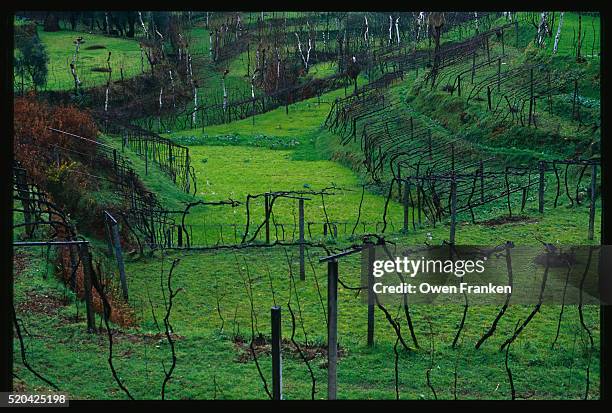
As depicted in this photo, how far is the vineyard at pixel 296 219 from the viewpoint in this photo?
327 inches

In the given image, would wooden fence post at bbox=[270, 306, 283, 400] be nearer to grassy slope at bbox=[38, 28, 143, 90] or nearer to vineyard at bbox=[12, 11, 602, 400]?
vineyard at bbox=[12, 11, 602, 400]

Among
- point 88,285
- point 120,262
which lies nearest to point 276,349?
point 88,285

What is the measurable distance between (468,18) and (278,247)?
44.3 m

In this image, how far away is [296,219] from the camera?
1870cm

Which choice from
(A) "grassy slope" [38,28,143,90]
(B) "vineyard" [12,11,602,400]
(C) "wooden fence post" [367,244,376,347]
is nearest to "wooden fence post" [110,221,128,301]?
(B) "vineyard" [12,11,602,400]

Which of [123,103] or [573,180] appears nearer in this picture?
[573,180]

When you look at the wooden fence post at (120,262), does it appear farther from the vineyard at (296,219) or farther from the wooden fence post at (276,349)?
the wooden fence post at (276,349)

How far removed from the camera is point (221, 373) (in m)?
8.33

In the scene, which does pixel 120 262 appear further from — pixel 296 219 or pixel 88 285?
pixel 296 219

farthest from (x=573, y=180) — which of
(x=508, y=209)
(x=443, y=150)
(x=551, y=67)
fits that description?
(x=551, y=67)

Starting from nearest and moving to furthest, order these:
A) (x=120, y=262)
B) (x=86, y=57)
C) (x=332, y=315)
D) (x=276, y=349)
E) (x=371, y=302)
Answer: (x=276, y=349) → (x=332, y=315) → (x=371, y=302) → (x=120, y=262) → (x=86, y=57)

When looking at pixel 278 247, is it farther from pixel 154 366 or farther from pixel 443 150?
pixel 443 150

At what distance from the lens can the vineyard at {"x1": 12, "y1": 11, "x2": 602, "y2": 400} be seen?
27.3ft

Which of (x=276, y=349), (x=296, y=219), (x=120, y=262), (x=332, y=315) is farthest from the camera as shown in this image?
(x=296, y=219)
